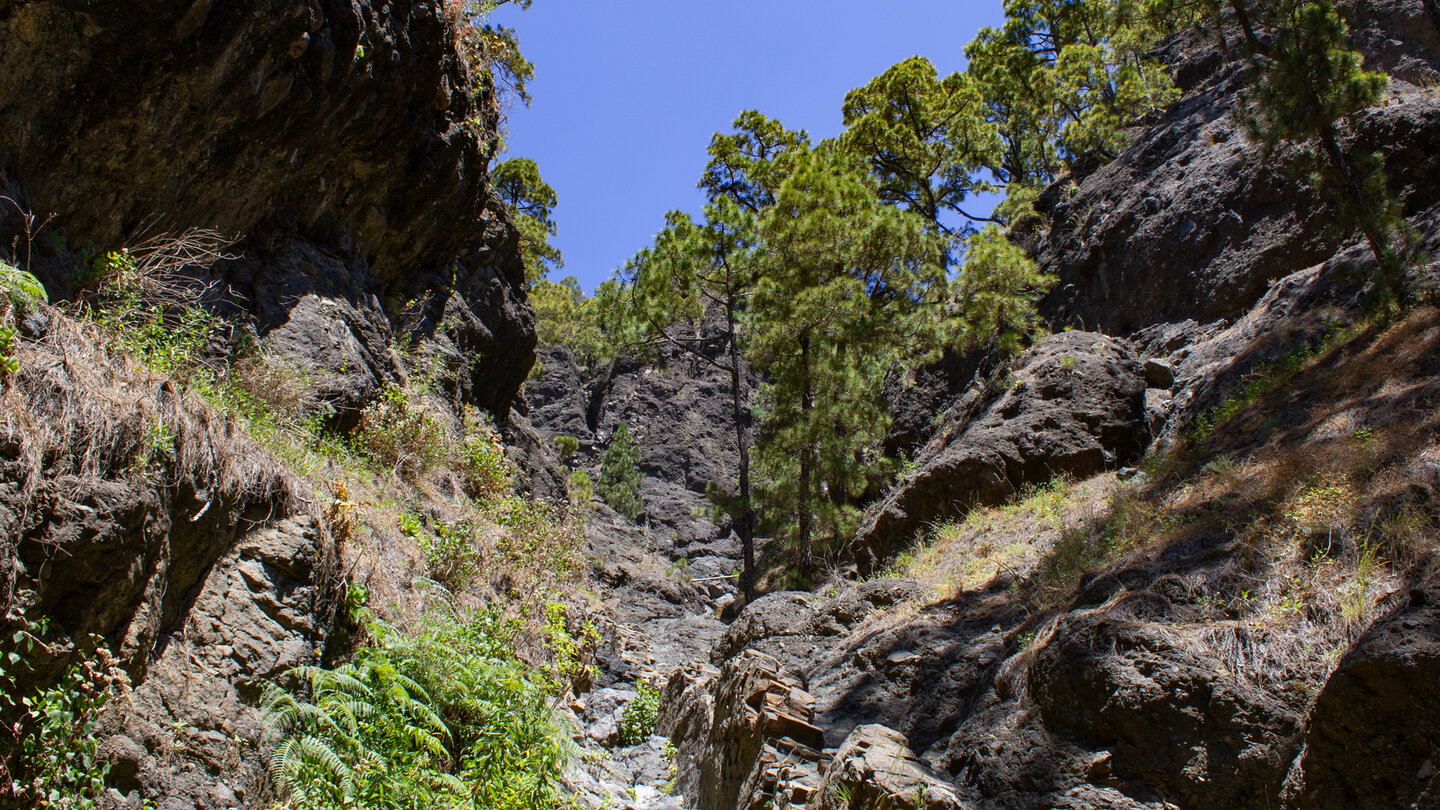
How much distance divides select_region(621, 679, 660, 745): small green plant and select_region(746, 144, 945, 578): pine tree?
5.75 meters

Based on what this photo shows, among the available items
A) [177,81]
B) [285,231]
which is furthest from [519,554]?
[177,81]

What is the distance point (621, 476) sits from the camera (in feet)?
111

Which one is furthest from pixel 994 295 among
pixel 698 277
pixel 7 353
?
pixel 7 353

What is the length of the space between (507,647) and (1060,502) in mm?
7507

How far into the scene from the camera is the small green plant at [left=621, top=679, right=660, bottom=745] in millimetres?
8696

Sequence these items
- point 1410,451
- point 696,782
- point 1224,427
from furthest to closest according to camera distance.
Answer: point 1224,427, point 696,782, point 1410,451

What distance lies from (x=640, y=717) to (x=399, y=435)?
14.6 ft

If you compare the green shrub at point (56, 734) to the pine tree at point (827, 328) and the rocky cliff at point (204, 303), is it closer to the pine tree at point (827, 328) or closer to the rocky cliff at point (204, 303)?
the rocky cliff at point (204, 303)

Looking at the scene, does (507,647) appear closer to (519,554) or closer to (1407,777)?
(519,554)

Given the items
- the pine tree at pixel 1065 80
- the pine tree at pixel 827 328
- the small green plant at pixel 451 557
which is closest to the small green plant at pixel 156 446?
the small green plant at pixel 451 557

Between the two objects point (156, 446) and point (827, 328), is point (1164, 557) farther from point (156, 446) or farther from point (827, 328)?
point (827, 328)

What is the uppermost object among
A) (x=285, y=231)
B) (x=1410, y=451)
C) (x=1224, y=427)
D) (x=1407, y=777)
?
(x=1224, y=427)

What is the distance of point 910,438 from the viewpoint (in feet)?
58.1

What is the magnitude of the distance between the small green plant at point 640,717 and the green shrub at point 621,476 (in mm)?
22763
